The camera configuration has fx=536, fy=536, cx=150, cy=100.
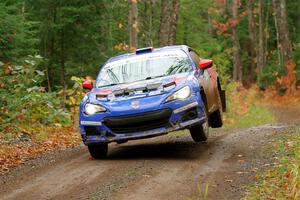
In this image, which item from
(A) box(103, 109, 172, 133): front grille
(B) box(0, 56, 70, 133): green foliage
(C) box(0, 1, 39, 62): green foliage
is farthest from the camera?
(B) box(0, 56, 70, 133): green foliage

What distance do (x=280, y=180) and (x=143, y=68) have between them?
3957mm

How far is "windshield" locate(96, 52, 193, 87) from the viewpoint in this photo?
9.58m

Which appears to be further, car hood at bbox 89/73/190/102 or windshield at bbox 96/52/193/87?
windshield at bbox 96/52/193/87

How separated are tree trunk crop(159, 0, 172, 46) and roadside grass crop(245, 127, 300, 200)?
12156mm

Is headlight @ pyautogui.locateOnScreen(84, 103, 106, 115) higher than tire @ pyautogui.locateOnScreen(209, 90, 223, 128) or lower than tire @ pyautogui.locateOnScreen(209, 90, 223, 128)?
higher

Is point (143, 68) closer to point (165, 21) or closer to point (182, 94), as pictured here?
point (182, 94)

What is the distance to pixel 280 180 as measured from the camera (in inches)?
259

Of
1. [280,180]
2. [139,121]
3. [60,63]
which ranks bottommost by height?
[60,63]

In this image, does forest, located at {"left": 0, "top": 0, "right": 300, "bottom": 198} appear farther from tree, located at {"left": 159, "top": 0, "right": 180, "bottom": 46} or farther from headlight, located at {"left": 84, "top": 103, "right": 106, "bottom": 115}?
headlight, located at {"left": 84, "top": 103, "right": 106, "bottom": 115}

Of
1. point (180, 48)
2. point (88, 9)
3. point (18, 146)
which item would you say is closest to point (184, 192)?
point (180, 48)

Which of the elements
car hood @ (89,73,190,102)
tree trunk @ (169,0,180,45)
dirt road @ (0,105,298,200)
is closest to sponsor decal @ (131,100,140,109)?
car hood @ (89,73,190,102)

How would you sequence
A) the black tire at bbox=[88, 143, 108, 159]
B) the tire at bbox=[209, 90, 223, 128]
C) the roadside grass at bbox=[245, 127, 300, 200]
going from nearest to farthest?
the roadside grass at bbox=[245, 127, 300, 200]
the black tire at bbox=[88, 143, 108, 159]
the tire at bbox=[209, 90, 223, 128]

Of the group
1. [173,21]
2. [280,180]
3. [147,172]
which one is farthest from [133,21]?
[280,180]

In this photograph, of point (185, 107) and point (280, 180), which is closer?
point (280, 180)
